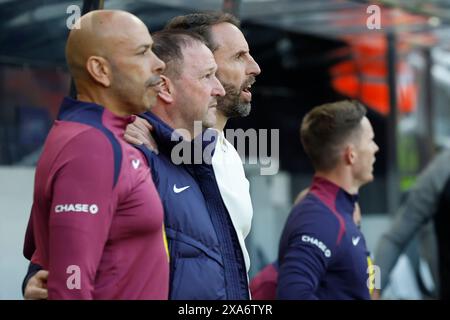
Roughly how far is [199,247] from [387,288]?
519 cm

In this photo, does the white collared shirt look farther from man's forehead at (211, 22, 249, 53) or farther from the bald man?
the bald man

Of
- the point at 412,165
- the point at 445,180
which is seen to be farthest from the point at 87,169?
the point at 412,165

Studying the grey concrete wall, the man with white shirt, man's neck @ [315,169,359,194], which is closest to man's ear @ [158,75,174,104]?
the man with white shirt

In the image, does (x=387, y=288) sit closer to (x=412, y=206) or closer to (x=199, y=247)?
(x=412, y=206)

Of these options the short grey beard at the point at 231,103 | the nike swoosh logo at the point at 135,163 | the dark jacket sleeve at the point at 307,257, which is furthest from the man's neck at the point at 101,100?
the dark jacket sleeve at the point at 307,257

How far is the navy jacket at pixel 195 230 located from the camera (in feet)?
8.78

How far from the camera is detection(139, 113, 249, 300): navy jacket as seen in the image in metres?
2.68

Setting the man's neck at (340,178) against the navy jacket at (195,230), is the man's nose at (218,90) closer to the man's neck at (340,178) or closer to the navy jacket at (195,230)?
the navy jacket at (195,230)

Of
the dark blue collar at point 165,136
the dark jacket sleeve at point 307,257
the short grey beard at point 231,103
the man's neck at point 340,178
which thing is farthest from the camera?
the man's neck at point 340,178

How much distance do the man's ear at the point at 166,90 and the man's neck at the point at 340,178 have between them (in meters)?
1.31

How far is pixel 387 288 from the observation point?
7691mm

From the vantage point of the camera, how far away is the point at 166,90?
3.05m

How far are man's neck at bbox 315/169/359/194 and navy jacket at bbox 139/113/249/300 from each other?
1.32m

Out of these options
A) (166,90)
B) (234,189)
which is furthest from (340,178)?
(166,90)
